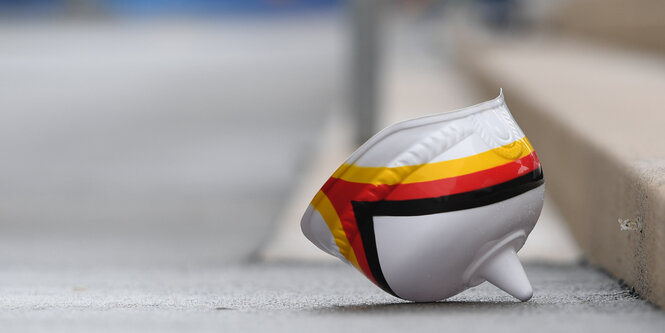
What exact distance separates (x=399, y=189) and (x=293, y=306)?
1.55ft

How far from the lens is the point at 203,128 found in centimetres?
929

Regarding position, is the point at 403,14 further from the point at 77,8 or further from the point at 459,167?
the point at 459,167

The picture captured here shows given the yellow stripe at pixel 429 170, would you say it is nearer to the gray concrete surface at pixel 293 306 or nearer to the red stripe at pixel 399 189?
the red stripe at pixel 399 189

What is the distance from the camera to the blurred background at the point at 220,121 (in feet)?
15.7

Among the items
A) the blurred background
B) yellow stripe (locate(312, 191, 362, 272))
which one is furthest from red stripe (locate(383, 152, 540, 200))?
the blurred background

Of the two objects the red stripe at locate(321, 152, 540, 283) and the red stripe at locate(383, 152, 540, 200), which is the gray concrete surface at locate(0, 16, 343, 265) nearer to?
the red stripe at locate(321, 152, 540, 283)

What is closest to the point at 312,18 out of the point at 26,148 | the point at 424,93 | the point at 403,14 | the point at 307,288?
the point at 403,14

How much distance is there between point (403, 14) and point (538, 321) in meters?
34.9

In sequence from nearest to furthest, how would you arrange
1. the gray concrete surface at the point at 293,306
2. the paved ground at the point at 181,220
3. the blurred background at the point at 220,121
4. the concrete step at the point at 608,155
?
the gray concrete surface at the point at 293,306 < the paved ground at the point at 181,220 < the concrete step at the point at 608,155 < the blurred background at the point at 220,121

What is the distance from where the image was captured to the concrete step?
2.37 metres

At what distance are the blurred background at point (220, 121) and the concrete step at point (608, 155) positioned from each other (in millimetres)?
154

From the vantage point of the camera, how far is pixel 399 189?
2033 millimetres

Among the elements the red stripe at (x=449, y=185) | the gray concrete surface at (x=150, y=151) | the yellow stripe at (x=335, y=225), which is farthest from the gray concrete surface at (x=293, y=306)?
the gray concrete surface at (x=150, y=151)

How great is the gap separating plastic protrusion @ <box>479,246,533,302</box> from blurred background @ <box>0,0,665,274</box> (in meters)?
1.46
